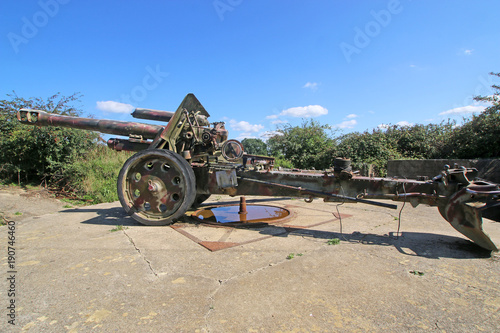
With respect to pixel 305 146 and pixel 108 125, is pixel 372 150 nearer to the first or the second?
pixel 305 146

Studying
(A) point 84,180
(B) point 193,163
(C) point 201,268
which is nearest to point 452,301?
(C) point 201,268

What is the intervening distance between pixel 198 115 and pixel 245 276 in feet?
12.5

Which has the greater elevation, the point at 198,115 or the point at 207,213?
the point at 198,115

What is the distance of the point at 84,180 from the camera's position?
10.2m

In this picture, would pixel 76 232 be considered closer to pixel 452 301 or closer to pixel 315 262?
pixel 315 262

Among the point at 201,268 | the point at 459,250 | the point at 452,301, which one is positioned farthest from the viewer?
the point at 459,250

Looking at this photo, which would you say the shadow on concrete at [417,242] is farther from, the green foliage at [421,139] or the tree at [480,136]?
the green foliage at [421,139]

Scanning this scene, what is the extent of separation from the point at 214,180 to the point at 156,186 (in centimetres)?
98

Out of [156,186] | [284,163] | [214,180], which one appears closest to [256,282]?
[214,180]

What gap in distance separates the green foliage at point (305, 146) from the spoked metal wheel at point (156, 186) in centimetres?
1075

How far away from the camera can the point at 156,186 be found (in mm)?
4863

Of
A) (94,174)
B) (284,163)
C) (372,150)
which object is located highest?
(372,150)

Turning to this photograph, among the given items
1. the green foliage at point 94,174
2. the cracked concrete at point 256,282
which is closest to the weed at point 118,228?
the cracked concrete at point 256,282

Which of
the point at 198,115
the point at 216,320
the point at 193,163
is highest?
the point at 198,115
